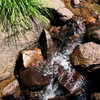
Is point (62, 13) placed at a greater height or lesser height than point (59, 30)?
greater

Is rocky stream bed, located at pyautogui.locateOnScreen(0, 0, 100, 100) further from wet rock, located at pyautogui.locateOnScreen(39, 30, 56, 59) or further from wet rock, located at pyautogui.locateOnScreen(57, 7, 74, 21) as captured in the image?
wet rock, located at pyautogui.locateOnScreen(57, 7, 74, 21)

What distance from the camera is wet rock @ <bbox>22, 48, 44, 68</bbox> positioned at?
4247mm

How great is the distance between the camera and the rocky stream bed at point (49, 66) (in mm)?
4047

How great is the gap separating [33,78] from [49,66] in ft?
1.77

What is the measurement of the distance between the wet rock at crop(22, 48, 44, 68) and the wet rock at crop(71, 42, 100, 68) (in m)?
0.77

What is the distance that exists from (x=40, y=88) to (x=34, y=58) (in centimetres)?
69

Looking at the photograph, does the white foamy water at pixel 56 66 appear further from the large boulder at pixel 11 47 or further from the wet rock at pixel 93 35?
the large boulder at pixel 11 47

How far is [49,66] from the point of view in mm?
4387

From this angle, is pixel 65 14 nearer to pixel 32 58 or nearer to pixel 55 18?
pixel 55 18

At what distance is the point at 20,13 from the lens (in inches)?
160

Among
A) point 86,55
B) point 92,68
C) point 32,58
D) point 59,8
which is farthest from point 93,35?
point 32,58

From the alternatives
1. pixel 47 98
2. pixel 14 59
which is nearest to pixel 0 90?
pixel 14 59

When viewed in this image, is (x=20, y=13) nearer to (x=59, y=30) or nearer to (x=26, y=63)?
(x=26, y=63)

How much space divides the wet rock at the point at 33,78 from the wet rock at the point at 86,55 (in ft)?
2.53
